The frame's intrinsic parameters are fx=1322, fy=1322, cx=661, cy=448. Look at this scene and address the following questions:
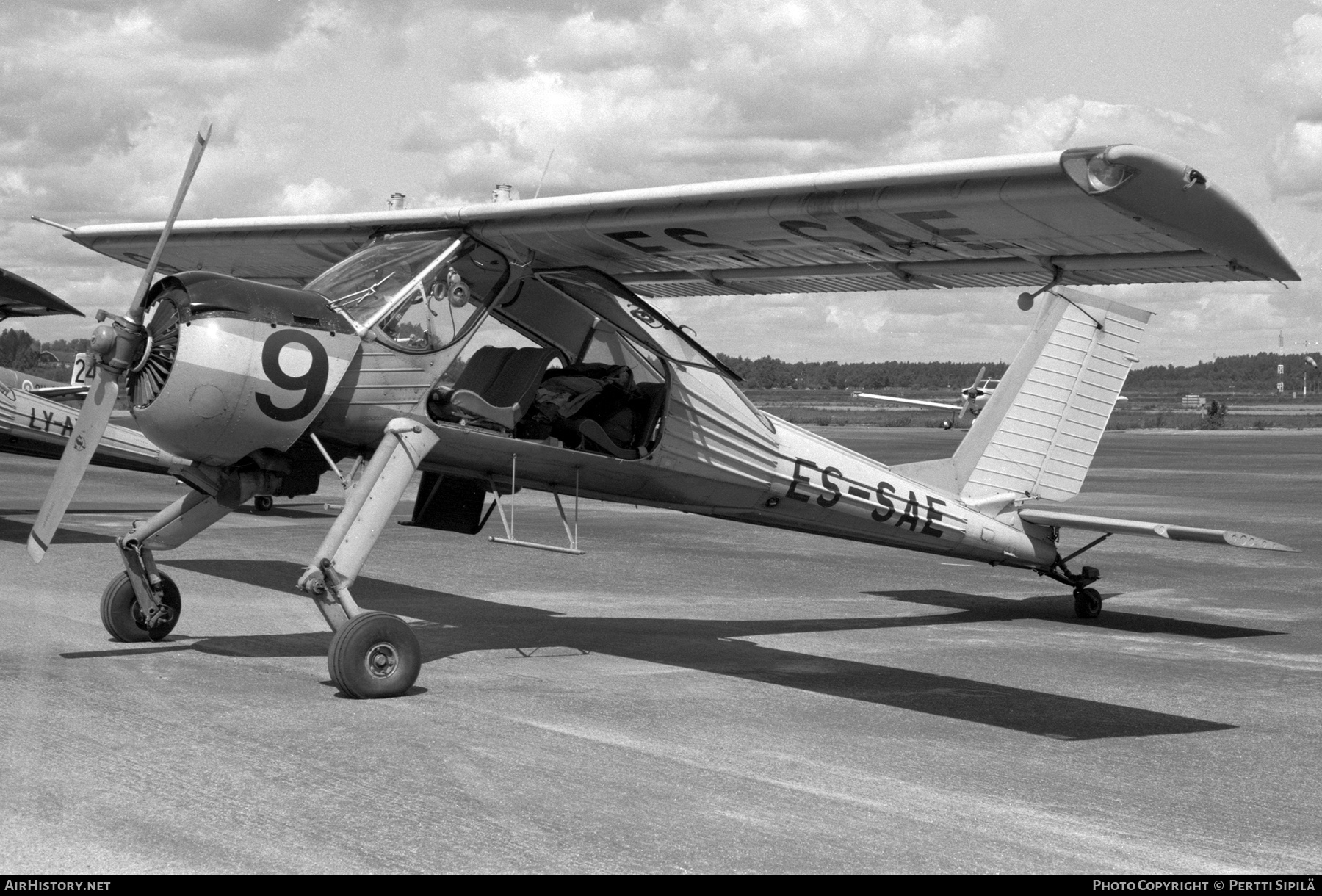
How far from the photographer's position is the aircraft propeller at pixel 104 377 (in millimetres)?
7453

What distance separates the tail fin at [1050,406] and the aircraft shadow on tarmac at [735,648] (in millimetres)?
1252

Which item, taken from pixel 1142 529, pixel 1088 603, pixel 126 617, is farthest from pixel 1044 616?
pixel 126 617

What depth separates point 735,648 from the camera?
31.6 ft

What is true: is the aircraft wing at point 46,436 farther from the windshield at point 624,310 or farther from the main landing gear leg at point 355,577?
the main landing gear leg at point 355,577

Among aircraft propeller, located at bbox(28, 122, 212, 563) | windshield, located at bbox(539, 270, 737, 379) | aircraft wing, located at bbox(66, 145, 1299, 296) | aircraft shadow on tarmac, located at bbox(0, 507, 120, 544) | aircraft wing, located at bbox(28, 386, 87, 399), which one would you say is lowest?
aircraft shadow on tarmac, located at bbox(0, 507, 120, 544)

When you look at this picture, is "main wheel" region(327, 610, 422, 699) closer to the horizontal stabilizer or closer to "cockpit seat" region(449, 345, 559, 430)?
"cockpit seat" region(449, 345, 559, 430)

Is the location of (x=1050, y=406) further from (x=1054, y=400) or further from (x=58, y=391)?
(x=58, y=391)

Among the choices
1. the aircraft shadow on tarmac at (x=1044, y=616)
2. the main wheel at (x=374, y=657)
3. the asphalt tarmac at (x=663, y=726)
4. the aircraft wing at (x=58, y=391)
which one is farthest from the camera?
the aircraft wing at (x=58, y=391)

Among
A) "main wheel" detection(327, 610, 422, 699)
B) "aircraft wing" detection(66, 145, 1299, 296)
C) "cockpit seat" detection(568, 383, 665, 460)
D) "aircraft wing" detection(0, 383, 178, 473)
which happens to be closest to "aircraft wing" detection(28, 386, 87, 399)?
"aircraft wing" detection(0, 383, 178, 473)

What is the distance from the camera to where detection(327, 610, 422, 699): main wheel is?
7.20 meters

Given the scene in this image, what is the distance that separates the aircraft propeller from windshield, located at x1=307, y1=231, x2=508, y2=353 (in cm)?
105

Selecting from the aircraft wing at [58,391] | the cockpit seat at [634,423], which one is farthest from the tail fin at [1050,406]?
the aircraft wing at [58,391]

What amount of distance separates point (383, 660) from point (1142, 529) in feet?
20.4
